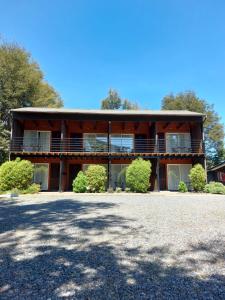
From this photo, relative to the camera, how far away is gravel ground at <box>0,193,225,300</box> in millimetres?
2502

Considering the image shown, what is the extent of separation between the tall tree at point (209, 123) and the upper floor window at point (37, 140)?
21695mm

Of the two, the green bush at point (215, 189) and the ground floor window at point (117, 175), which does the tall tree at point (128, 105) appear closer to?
the ground floor window at point (117, 175)

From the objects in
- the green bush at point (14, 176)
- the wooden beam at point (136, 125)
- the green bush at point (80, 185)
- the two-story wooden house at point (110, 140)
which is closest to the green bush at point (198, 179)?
the two-story wooden house at point (110, 140)

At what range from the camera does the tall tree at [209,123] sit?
32.0 m

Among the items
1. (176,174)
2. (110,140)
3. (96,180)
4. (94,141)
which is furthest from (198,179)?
(94,141)

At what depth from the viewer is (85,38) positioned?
1573cm

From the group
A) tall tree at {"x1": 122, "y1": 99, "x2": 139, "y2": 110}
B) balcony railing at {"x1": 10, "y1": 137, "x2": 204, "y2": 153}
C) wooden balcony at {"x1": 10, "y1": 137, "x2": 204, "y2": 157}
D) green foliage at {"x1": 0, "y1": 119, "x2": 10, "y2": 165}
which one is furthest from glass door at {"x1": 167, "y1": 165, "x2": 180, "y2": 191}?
tall tree at {"x1": 122, "y1": 99, "x2": 139, "y2": 110}

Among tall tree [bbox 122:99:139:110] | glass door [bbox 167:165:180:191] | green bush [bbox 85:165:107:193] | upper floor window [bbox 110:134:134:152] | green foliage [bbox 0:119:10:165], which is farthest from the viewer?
tall tree [bbox 122:99:139:110]

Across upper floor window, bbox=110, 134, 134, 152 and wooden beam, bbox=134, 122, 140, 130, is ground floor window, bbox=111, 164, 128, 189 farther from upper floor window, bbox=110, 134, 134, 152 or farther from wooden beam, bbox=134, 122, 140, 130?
wooden beam, bbox=134, 122, 140, 130

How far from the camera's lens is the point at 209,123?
32844 millimetres

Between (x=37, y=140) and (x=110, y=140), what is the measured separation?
6746 mm

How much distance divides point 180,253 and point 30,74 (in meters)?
29.7

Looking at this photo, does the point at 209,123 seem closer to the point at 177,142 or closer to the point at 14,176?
the point at 177,142

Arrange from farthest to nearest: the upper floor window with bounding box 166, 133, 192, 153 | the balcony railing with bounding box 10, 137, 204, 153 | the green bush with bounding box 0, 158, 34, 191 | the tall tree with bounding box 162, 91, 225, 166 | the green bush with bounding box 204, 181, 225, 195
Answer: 1. the tall tree with bounding box 162, 91, 225, 166
2. the upper floor window with bounding box 166, 133, 192, 153
3. the balcony railing with bounding box 10, 137, 204, 153
4. the green bush with bounding box 204, 181, 225, 195
5. the green bush with bounding box 0, 158, 34, 191
